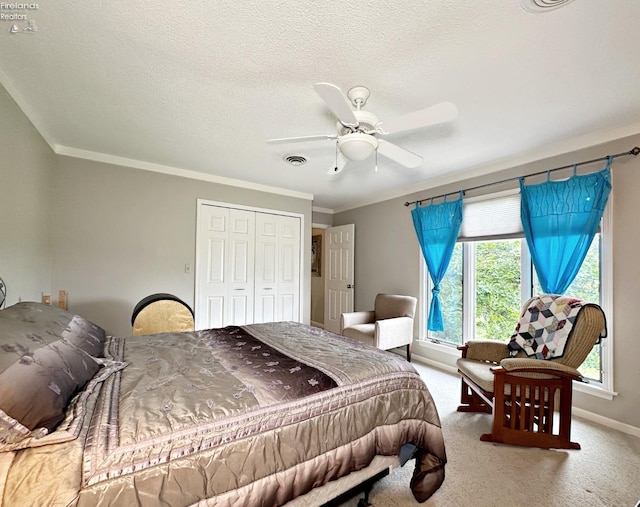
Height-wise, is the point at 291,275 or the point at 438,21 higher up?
the point at 438,21

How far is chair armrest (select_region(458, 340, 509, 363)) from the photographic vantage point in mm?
2611

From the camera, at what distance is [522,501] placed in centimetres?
161

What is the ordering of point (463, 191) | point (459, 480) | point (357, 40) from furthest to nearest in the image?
point (463, 191) → point (459, 480) → point (357, 40)

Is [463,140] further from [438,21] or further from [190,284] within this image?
[190,284]

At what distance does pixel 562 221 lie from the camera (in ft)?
8.64

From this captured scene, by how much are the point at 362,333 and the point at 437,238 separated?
1557 millimetres

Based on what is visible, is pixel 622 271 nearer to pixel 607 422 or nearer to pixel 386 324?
pixel 607 422

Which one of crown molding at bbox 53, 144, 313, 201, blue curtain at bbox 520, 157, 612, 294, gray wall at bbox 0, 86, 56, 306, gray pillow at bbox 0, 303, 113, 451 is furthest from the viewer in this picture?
crown molding at bbox 53, 144, 313, 201

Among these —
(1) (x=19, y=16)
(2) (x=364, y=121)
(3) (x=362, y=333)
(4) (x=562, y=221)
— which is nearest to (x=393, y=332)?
(3) (x=362, y=333)

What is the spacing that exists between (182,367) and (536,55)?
2.57 m

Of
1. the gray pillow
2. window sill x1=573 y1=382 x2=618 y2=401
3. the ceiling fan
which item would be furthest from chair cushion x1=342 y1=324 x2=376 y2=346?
the gray pillow

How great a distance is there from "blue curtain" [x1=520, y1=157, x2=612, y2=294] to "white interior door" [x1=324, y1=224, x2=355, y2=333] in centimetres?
276

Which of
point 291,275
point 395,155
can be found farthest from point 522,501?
point 291,275

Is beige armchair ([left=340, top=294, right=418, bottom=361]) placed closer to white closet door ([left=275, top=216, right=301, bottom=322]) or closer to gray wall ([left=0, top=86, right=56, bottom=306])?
white closet door ([left=275, top=216, right=301, bottom=322])
